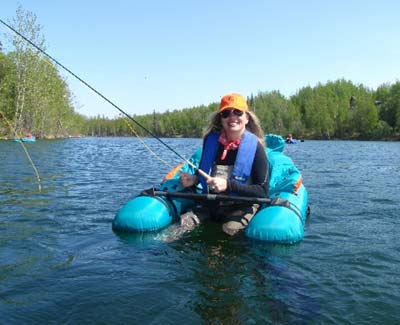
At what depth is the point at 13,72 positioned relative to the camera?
48.2 m

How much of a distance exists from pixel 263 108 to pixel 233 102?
84.4m

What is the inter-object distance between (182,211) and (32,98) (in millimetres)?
45427

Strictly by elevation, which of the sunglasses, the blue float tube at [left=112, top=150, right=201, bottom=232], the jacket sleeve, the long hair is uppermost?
the sunglasses

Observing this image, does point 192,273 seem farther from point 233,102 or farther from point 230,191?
point 233,102

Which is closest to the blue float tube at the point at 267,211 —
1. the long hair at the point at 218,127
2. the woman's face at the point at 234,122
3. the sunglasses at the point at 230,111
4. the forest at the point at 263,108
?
the long hair at the point at 218,127

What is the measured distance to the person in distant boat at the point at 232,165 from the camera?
218 inches

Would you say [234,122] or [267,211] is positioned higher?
[234,122]

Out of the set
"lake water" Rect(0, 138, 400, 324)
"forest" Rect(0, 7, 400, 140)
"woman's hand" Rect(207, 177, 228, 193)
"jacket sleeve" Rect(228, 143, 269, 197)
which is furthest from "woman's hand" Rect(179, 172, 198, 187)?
"forest" Rect(0, 7, 400, 140)

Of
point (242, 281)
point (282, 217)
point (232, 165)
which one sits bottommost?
point (242, 281)

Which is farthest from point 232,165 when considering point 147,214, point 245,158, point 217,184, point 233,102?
point 147,214

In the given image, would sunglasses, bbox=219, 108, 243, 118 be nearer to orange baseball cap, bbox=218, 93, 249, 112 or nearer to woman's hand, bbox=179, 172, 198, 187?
orange baseball cap, bbox=218, 93, 249, 112

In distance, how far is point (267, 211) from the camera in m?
5.52

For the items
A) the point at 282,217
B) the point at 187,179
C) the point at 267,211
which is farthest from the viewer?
the point at 187,179

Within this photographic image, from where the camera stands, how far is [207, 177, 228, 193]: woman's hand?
5285mm
